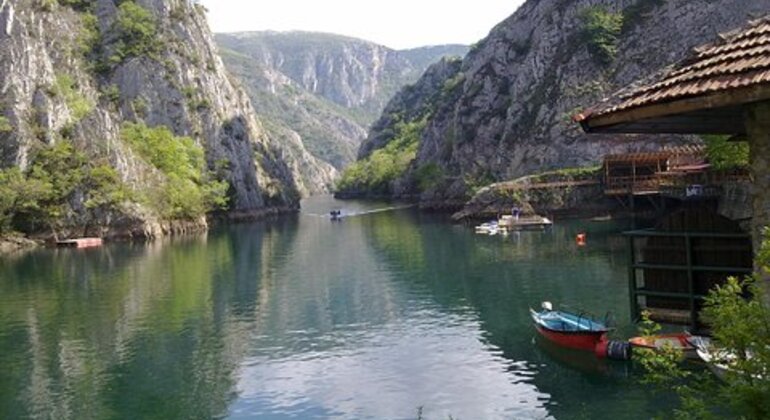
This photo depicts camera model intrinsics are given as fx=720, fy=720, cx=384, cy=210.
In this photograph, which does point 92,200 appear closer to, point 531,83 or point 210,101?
point 210,101

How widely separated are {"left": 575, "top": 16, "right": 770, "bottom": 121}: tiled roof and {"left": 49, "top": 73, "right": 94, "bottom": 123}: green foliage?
456 feet

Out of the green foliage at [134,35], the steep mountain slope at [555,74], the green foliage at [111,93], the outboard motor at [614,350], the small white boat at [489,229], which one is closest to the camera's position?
the outboard motor at [614,350]

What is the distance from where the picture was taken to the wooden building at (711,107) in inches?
382

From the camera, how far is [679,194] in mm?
90625

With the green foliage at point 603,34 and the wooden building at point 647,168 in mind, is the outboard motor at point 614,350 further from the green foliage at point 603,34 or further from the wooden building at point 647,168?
the green foliage at point 603,34

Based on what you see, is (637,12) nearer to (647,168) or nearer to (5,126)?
(647,168)

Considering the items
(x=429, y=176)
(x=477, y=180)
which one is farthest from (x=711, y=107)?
(x=429, y=176)

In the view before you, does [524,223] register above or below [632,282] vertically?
below

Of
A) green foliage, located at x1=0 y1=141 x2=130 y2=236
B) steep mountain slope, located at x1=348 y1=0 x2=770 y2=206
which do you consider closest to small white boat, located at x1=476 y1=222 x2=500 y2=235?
steep mountain slope, located at x1=348 y1=0 x2=770 y2=206

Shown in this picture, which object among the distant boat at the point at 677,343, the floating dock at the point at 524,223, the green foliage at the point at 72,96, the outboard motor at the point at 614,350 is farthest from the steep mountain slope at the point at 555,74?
the distant boat at the point at 677,343

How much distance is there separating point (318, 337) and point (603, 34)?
113465 mm

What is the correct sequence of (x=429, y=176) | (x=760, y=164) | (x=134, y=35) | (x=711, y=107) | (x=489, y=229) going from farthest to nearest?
(x=429, y=176), (x=134, y=35), (x=489, y=229), (x=760, y=164), (x=711, y=107)

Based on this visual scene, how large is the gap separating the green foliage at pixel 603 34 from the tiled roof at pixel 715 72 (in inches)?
5327

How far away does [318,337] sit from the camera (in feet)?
145
